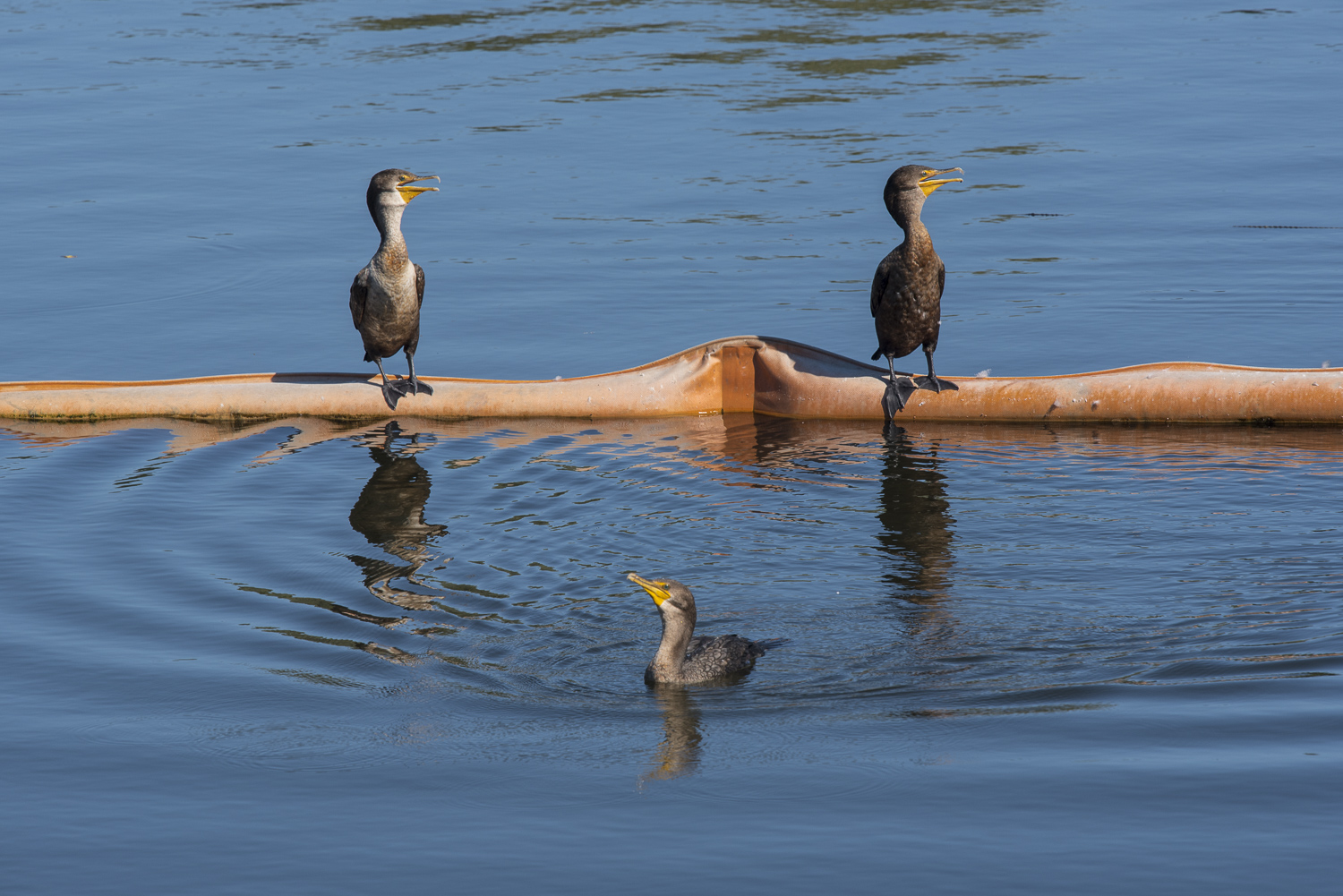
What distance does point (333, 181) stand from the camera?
58.4 feet

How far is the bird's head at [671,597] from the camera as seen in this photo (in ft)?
21.7

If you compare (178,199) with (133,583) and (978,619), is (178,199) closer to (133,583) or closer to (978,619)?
(133,583)

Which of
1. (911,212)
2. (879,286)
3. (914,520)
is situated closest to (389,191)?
(879,286)

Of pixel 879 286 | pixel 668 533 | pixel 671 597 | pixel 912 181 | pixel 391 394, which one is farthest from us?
pixel 391 394

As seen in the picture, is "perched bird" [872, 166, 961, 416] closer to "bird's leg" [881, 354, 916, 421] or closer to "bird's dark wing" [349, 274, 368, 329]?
"bird's leg" [881, 354, 916, 421]

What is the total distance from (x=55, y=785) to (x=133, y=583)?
2170mm

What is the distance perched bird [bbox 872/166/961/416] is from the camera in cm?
1034

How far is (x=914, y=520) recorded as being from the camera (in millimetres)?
9016

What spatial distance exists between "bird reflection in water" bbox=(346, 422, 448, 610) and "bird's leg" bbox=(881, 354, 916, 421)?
3156 millimetres

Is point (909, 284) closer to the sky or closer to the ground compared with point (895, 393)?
closer to the sky

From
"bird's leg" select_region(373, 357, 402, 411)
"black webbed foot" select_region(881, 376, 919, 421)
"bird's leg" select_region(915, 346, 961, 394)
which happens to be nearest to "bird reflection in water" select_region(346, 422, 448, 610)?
"bird's leg" select_region(373, 357, 402, 411)

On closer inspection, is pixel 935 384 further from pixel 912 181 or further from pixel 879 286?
pixel 912 181

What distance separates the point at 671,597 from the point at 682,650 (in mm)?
245

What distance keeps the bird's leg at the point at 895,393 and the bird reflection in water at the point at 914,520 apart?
0.16 meters
